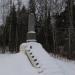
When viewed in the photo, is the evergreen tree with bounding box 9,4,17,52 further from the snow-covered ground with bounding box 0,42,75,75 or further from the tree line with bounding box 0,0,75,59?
the snow-covered ground with bounding box 0,42,75,75

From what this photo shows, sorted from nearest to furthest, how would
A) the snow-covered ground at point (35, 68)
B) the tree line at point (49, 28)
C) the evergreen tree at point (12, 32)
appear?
the snow-covered ground at point (35, 68) < the tree line at point (49, 28) < the evergreen tree at point (12, 32)

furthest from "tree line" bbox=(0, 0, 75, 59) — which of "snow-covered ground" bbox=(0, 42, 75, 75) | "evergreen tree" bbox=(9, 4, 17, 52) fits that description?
"snow-covered ground" bbox=(0, 42, 75, 75)

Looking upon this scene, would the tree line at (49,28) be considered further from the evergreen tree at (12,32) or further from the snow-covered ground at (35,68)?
the snow-covered ground at (35,68)

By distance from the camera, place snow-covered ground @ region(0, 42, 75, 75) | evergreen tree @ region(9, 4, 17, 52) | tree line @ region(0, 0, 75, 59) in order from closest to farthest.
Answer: snow-covered ground @ region(0, 42, 75, 75) < tree line @ region(0, 0, 75, 59) < evergreen tree @ region(9, 4, 17, 52)

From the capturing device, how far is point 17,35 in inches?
1013

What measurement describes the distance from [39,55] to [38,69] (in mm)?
1581

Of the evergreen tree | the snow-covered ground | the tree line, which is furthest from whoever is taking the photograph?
the evergreen tree

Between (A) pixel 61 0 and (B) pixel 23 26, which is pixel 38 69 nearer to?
(B) pixel 23 26

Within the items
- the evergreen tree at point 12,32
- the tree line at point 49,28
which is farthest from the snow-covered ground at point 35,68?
the evergreen tree at point 12,32

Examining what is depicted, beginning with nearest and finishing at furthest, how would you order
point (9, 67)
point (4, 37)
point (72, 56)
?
point (9, 67), point (72, 56), point (4, 37)

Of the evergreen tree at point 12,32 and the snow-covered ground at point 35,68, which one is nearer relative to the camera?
the snow-covered ground at point 35,68

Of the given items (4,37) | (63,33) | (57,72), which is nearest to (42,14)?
(4,37)

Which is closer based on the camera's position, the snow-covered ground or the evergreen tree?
the snow-covered ground

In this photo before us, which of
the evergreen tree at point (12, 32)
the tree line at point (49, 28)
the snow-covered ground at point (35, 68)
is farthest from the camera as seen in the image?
the evergreen tree at point (12, 32)
